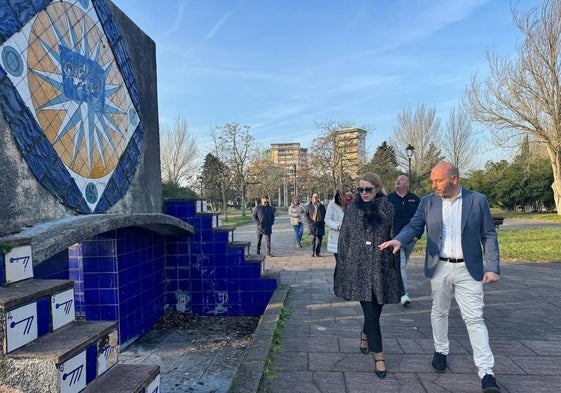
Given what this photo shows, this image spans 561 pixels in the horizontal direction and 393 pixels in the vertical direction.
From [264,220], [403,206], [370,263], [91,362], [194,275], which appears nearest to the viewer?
[91,362]

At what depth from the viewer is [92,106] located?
13.7ft

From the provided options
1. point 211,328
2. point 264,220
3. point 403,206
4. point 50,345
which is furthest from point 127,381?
point 264,220

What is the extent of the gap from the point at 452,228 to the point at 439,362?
122 centimetres

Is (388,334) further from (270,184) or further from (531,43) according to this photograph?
(270,184)

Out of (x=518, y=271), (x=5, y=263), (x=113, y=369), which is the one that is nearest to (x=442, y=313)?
(x=113, y=369)

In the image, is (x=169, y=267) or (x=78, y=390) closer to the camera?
(x=78, y=390)

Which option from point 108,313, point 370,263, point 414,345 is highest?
point 370,263

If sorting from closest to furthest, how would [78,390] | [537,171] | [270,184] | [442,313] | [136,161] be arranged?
[78,390] < [442,313] < [136,161] < [537,171] < [270,184]

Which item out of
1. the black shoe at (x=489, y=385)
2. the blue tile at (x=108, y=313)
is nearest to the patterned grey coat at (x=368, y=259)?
the black shoe at (x=489, y=385)

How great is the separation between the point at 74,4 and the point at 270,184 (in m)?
42.5

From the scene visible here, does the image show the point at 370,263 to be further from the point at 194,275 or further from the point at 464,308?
the point at 194,275

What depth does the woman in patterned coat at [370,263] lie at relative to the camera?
3.46 m

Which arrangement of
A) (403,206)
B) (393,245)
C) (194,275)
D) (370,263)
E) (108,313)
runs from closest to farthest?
(393,245) < (370,263) < (108,313) < (403,206) < (194,275)

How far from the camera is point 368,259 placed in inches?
138
